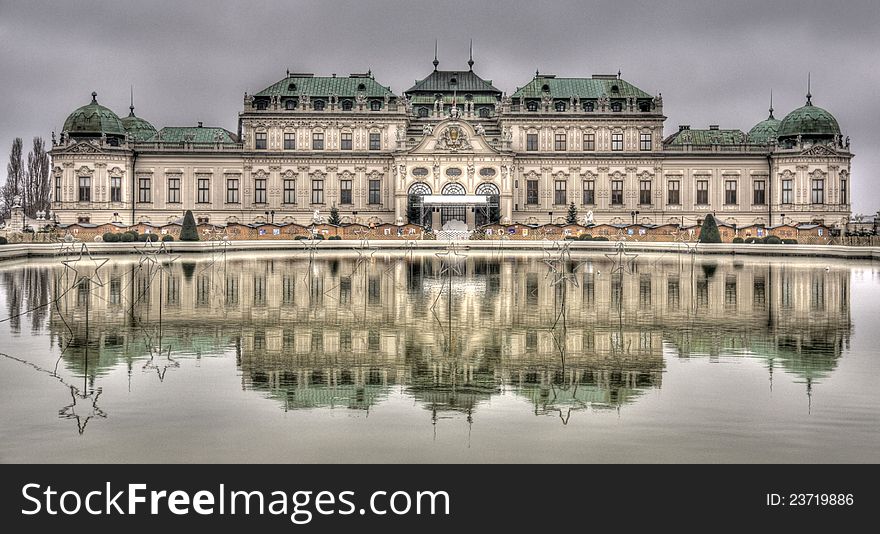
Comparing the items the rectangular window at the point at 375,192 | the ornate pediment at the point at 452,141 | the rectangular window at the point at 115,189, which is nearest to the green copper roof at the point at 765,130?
the ornate pediment at the point at 452,141

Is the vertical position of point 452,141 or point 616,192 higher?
point 452,141

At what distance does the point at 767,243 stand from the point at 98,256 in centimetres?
4737

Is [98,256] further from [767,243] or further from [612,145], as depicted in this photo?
[612,145]

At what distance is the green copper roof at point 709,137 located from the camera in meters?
100

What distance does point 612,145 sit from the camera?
96125mm

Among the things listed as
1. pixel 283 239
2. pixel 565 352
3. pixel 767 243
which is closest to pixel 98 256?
pixel 283 239

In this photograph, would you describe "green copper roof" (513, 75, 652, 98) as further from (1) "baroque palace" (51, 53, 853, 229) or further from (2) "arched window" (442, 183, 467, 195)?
(2) "arched window" (442, 183, 467, 195)

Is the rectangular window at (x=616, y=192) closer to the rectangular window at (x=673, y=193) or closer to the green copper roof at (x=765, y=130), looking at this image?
the rectangular window at (x=673, y=193)

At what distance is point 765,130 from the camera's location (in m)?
109

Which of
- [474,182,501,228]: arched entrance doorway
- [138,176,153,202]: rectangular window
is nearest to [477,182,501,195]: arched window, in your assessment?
[474,182,501,228]: arched entrance doorway

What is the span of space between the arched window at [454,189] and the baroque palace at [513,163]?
5415 millimetres

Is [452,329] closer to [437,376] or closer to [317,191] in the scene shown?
[437,376]

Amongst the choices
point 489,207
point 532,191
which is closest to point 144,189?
point 489,207

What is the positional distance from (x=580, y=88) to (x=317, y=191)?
102ft
